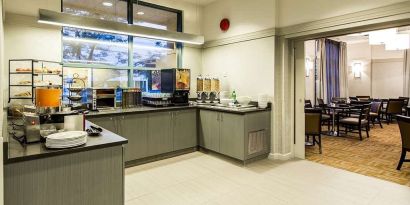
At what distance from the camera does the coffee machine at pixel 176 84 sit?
500cm

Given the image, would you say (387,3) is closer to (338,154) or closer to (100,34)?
(338,154)

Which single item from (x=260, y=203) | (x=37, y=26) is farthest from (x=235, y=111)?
(x=37, y=26)

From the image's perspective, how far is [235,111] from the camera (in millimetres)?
4332

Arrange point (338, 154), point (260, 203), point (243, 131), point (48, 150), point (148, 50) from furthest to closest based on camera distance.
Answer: point (148, 50) → point (338, 154) → point (243, 131) → point (260, 203) → point (48, 150)

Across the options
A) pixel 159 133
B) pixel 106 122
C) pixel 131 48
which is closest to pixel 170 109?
pixel 159 133

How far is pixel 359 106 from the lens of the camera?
6457 mm

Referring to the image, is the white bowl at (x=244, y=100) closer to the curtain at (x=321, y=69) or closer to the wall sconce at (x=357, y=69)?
the curtain at (x=321, y=69)

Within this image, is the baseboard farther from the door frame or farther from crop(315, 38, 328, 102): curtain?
crop(315, 38, 328, 102): curtain

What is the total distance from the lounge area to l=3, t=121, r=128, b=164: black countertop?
12.5ft

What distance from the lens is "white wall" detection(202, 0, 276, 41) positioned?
4633mm

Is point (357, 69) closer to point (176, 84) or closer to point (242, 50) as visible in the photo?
point (242, 50)

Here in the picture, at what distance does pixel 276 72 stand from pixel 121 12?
3.27 m

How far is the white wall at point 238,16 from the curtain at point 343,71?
6.63 metres

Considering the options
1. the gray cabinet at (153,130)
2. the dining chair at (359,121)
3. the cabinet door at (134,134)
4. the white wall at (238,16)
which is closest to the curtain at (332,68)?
the dining chair at (359,121)
